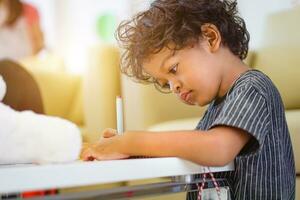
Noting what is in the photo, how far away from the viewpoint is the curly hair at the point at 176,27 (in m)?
0.76

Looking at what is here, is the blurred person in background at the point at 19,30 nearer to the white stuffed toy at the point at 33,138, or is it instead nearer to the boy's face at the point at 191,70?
the boy's face at the point at 191,70

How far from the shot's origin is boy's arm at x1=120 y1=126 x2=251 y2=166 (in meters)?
0.56

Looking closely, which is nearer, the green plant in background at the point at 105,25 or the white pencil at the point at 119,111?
the white pencil at the point at 119,111

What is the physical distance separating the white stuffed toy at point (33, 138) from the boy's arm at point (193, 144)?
101 mm

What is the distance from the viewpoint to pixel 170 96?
1709 millimetres

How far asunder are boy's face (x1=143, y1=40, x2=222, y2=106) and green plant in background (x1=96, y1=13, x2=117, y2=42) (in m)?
2.13

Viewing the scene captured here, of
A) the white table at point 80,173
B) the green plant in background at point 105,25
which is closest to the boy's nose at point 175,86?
the white table at point 80,173

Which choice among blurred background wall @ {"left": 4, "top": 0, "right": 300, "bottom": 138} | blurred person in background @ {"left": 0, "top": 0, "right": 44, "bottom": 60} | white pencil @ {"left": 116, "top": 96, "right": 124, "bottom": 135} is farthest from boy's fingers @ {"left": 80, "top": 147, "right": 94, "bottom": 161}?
blurred person in background @ {"left": 0, "top": 0, "right": 44, "bottom": 60}

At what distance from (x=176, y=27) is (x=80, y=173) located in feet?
1.28

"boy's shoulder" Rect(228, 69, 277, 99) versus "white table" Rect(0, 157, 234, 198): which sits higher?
"boy's shoulder" Rect(228, 69, 277, 99)

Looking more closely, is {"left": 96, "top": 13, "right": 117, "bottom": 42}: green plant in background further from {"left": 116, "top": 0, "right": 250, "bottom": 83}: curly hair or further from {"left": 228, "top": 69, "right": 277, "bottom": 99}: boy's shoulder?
{"left": 228, "top": 69, "right": 277, "bottom": 99}: boy's shoulder

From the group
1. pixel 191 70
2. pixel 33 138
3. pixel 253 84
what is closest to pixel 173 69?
pixel 191 70

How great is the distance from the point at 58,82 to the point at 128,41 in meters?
1.68

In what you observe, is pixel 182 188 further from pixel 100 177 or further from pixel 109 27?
pixel 109 27
